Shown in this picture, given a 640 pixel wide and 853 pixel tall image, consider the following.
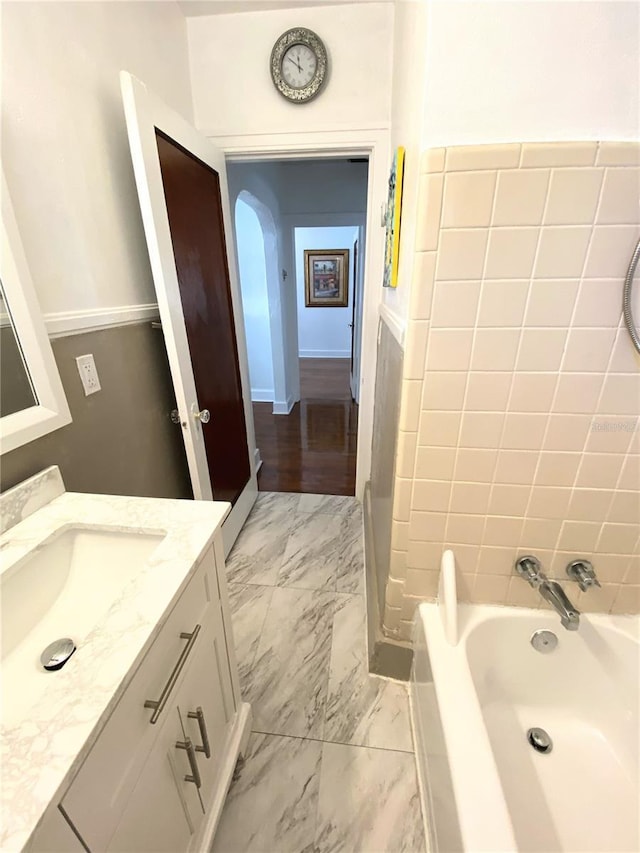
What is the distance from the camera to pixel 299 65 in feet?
5.22

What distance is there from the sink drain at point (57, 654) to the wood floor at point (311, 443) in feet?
6.08

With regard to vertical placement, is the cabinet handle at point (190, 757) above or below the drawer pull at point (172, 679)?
below

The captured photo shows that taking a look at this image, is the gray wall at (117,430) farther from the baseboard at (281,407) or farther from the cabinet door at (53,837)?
the baseboard at (281,407)

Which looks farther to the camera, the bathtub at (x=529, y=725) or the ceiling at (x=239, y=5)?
the ceiling at (x=239, y=5)

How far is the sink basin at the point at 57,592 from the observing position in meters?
0.69

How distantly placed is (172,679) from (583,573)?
112cm

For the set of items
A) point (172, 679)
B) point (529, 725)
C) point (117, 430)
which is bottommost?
point (529, 725)

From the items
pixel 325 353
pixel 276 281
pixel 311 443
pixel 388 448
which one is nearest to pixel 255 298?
pixel 276 281

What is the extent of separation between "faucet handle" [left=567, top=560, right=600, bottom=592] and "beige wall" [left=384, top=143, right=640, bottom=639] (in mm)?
26

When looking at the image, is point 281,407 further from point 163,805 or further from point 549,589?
point 163,805

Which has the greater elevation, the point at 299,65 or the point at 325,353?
the point at 299,65

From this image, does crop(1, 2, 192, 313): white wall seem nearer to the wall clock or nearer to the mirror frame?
the mirror frame

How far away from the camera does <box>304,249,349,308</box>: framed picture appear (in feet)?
19.2

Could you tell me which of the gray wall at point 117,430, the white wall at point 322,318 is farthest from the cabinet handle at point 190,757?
the white wall at point 322,318
